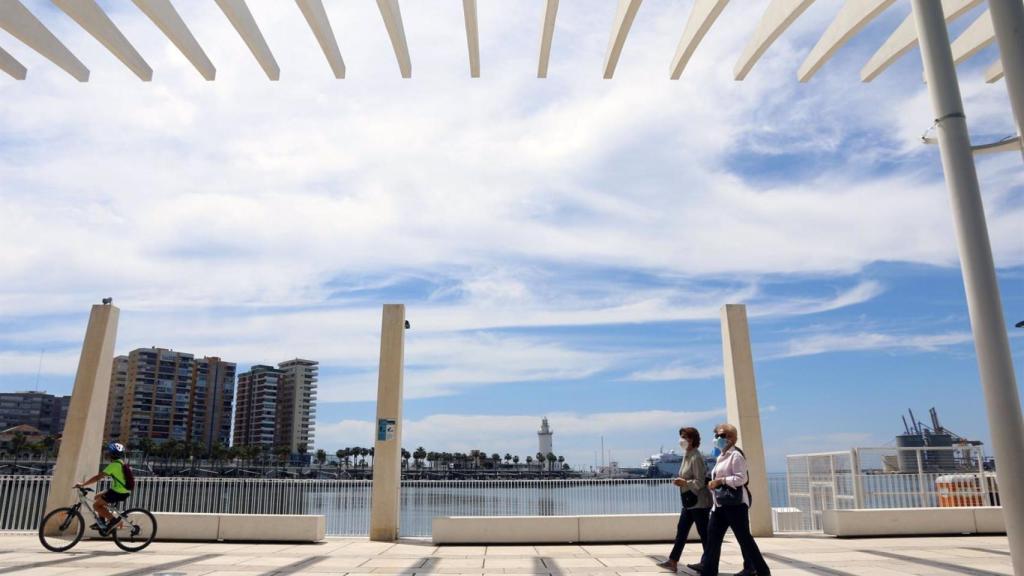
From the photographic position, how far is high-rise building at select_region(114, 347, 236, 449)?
9562 centimetres

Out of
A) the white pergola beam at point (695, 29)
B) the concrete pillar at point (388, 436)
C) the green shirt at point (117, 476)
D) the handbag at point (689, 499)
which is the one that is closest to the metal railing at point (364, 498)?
the concrete pillar at point (388, 436)

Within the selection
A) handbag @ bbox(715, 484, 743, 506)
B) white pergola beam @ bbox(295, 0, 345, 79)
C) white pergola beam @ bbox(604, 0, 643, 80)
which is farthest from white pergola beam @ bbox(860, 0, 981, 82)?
white pergola beam @ bbox(295, 0, 345, 79)

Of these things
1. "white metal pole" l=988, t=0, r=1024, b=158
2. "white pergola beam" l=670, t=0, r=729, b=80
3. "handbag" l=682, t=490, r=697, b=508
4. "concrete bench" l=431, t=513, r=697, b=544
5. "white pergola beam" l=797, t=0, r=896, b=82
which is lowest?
"concrete bench" l=431, t=513, r=697, b=544

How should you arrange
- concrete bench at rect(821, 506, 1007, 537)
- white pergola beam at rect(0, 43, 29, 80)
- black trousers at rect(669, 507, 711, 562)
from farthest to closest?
concrete bench at rect(821, 506, 1007, 537), white pergola beam at rect(0, 43, 29, 80), black trousers at rect(669, 507, 711, 562)

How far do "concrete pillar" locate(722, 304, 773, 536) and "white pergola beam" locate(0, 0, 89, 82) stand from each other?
11.0 metres

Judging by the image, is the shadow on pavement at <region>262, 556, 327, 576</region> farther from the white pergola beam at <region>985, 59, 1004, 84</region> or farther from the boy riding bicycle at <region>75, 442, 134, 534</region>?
the white pergola beam at <region>985, 59, 1004, 84</region>

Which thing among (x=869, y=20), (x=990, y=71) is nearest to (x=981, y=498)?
(x=990, y=71)

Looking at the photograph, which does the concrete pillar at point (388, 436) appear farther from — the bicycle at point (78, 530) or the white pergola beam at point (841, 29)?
the white pergola beam at point (841, 29)

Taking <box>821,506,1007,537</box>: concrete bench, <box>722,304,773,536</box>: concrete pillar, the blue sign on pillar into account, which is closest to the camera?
<box>821,506,1007,537</box>: concrete bench

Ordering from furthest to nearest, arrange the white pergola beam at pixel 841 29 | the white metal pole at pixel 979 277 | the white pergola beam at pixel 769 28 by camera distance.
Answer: the white pergola beam at pixel 841 29 < the white pergola beam at pixel 769 28 < the white metal pole at pixel 979 277

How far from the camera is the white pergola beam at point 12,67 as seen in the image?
9.47 metres

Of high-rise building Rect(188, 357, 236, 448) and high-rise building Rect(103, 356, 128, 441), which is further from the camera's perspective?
high-rise building Rect(188, 357, 236, 448)

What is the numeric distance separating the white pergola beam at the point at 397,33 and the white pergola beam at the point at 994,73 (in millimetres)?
9173

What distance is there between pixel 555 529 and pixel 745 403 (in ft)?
13.1
